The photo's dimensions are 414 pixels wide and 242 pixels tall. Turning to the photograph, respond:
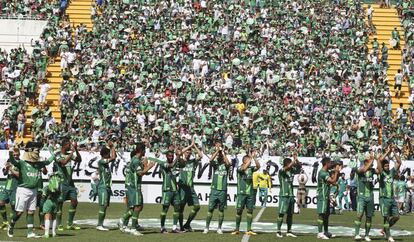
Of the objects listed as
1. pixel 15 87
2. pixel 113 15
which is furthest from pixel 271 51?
pixel 15 87

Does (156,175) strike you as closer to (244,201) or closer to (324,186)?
(244,201)

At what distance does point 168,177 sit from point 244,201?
2168 millimetres

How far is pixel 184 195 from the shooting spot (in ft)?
90.0

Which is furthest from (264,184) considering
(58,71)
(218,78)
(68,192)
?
(58,71)

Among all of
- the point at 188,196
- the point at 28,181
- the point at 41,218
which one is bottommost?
the point at 41,218

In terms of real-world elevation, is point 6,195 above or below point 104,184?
below

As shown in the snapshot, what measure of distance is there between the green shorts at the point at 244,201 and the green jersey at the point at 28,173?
5660 millimetres

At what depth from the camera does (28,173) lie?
24.2 metres

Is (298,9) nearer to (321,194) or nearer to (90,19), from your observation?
(90,19)

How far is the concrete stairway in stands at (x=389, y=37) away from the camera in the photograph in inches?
2087

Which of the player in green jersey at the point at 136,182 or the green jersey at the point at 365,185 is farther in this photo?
the green jersey at the point at 365,185

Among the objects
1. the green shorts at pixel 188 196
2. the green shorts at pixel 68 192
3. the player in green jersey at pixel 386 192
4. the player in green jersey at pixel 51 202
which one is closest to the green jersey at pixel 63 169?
the green shorts at pixel 68 192

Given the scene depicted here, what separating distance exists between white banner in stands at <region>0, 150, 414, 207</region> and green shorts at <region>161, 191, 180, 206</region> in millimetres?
16262

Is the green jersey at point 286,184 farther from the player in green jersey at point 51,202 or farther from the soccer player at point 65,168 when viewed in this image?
the player in green jersey at point 51,202
